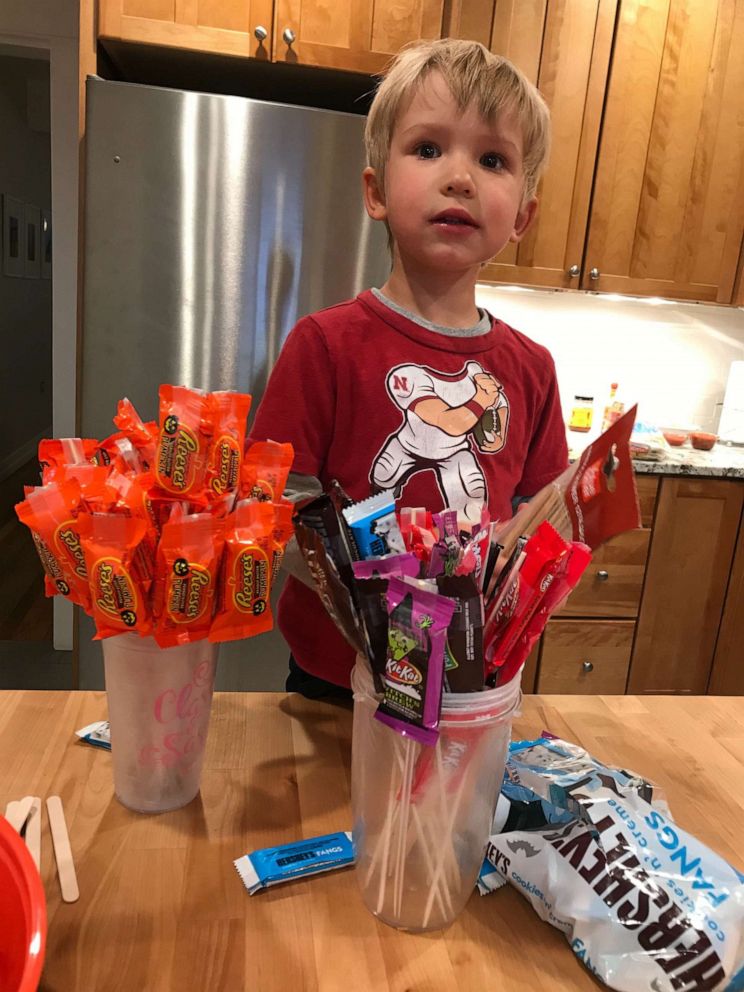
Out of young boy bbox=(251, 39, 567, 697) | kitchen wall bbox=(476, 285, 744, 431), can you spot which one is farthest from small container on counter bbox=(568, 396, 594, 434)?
young boy bbox=(251, 39, 567, 697)

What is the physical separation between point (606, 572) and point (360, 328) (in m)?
1.48

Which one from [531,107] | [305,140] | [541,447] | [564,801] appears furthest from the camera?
[305,140]

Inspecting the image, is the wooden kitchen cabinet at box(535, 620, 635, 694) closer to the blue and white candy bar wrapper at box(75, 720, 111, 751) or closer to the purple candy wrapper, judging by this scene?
the blue and white candy bar wrapper at box(75, 720, 111, 751)

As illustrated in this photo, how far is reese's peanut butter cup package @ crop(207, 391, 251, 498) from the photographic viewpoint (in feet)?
1.78

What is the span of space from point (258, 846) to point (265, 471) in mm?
293

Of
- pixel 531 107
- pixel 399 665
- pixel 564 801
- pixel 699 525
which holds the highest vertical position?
pixel 531 107

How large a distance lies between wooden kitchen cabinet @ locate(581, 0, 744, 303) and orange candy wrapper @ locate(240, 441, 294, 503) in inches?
73.0

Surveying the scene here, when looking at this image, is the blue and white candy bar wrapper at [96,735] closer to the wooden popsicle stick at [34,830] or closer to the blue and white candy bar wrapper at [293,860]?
the wooden popsicle stick at [34,830]

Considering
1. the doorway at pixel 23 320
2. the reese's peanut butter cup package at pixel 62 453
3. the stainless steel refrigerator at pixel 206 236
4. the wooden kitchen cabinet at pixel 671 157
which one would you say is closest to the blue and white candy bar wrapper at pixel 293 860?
the reese's peanut butter cup package at pixel 62 453

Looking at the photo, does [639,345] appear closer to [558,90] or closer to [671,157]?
[671,157]

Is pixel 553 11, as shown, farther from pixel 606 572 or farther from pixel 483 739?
pixel 483 739

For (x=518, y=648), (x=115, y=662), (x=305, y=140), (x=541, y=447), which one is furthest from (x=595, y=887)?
(x=305, y=140)

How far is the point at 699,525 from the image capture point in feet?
7.08

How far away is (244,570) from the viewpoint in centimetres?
52
